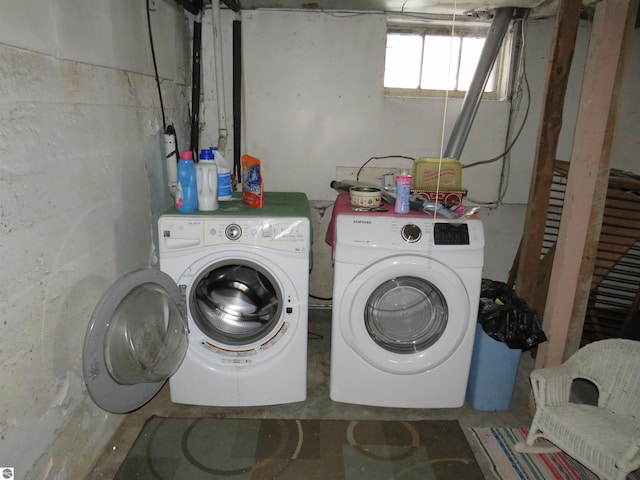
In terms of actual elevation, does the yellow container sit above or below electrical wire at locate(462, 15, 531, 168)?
below

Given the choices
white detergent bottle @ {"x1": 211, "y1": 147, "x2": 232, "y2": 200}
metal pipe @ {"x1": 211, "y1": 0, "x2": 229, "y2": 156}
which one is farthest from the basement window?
white detergent bottle @ {"x1": 211, "y1": 147, "x2": 232, "y2": 200}

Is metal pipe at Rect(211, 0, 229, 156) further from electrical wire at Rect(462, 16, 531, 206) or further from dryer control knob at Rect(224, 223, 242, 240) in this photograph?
electrical wire at Rect(462, 16, 531, 206)

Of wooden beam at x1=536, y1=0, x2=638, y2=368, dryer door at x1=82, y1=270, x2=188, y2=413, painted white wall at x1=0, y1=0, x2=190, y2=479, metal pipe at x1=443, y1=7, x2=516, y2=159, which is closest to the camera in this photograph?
painted white wall at x1=0, y1=0, x2=190, y2=479

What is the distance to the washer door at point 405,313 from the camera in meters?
1.75

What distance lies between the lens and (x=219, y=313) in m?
1.96

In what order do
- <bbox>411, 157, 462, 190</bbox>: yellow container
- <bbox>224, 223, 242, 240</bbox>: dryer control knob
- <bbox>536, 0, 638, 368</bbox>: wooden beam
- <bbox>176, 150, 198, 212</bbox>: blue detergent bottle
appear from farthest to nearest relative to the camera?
<bbox>411, 157, 462, 190</bbox>: yellow container
<bbox>176, 150, 198, 212</bbox>: blue detergent bottle
<bbox>224, 223, 242, 240</bbox>: dryer control knob
<bbox>536, 0, 638, 368</bbox>: wooden beam

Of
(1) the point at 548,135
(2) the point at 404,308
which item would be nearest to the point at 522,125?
(1) the point at 548,135

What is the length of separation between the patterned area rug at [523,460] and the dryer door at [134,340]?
134 cm

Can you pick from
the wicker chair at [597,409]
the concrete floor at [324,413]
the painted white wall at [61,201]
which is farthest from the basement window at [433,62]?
the concrete floor at [324,413]

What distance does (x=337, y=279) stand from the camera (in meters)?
1.78

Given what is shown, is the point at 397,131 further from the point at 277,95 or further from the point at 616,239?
the point at 616,239

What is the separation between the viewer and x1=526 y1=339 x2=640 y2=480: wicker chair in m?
1.46

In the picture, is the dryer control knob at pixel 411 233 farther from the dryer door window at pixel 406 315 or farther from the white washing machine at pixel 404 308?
the dryer door window at pixel 406 315

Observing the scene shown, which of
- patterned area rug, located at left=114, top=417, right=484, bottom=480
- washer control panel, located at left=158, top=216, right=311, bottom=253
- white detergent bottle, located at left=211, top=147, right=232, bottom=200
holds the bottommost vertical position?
patterned area rug, located at left=114, top=417, right=484, bottom=480
